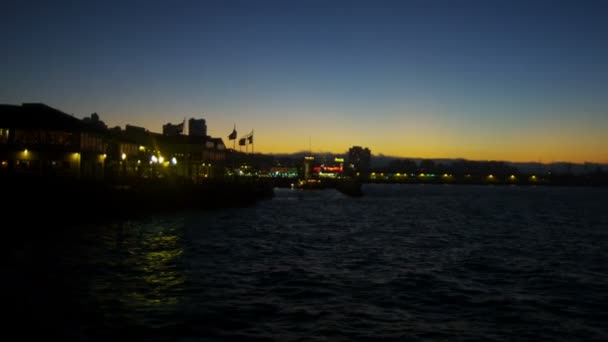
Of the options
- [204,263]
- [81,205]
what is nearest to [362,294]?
[204,263]

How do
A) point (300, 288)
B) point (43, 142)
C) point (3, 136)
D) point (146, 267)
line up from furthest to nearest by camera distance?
point (43, 142), point (3, 136), point (146, 267), point (300, 288)

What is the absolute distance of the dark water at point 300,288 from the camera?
1466 cm

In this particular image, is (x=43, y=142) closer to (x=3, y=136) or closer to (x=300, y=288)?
(x=3, y=136)

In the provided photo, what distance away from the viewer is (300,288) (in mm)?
20188

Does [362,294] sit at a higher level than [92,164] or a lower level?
lower

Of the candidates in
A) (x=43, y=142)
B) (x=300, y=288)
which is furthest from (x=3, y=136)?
(x=300, y=288)

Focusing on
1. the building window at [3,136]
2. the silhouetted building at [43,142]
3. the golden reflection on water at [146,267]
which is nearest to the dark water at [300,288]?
the golden reflection on water at [146,267]

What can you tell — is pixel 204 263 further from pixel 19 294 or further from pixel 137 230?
pixel 137 230

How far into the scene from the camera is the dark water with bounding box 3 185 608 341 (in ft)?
48.1

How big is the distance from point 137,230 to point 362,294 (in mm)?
25058

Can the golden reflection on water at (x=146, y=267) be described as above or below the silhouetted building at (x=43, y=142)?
below

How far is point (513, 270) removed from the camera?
2572 cm

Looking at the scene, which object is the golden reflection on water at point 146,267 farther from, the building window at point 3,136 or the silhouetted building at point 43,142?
the building window at point 3,136

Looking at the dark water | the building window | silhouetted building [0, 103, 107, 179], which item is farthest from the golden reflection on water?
the building window
